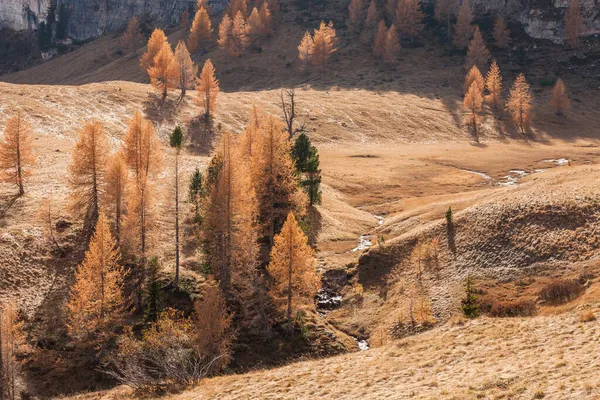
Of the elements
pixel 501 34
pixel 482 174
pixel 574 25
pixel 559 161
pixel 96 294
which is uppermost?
pixel 574 25

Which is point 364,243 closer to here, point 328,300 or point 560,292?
point 328,300

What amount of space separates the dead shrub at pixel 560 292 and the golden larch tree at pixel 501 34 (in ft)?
523

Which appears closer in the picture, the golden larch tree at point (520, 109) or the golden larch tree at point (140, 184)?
the golden larch tree at point (140, 184)

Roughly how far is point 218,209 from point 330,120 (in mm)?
77975

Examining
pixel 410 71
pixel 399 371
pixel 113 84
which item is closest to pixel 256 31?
pixel 410 71

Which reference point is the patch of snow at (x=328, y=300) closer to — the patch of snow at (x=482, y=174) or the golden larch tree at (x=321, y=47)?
the patch of snow at (x=482, y=174)

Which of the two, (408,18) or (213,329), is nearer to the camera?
(213,329)

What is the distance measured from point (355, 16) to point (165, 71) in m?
97.6

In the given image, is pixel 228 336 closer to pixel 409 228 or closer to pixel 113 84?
pixel 409 228

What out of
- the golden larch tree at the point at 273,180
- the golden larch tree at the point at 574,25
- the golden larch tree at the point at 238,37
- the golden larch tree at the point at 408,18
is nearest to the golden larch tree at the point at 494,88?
the golden larch tree at the point at 574,25

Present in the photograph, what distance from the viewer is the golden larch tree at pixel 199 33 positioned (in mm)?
188125

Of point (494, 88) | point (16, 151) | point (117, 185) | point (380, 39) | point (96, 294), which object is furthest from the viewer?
point (380, 39)

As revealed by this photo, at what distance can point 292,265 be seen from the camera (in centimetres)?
4394

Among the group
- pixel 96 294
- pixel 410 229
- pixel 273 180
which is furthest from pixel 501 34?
pixel 96 294
